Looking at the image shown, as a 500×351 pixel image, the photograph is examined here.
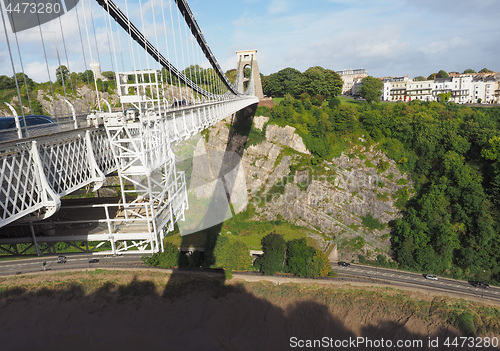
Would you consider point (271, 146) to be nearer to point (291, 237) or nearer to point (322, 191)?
point (322, 191)

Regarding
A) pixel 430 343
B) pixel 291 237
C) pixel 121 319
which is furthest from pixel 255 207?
pixel 430 343

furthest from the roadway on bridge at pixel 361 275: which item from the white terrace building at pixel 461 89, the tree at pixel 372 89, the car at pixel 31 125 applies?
the white terrace building at pixel 461 89

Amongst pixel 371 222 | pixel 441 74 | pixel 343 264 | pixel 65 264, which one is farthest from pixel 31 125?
pixel 441 74

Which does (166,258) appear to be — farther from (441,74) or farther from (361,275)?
(441,74)

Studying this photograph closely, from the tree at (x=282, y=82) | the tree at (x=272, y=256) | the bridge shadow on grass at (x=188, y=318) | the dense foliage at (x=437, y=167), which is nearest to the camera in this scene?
the bridge shadow on grass at (x=188, y=318)

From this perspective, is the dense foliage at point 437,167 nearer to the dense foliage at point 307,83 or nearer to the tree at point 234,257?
the dense foliage at point 307,83

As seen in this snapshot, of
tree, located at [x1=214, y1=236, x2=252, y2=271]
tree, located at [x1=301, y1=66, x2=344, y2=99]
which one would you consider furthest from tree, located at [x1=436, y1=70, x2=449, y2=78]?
tree, located at [x1=214, y1=236, x2=252, y2=271]
